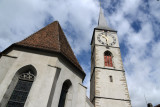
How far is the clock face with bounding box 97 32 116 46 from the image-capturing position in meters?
16.6

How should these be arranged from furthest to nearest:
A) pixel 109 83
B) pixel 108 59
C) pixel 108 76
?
pixel 108 59 → pixel 108 76 → pixel 109 83

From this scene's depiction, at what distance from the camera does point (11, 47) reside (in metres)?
5.92

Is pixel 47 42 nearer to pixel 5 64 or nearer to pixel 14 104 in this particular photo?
pixel 5 64

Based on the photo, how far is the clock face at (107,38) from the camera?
1655cm

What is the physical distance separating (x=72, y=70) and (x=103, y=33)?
12.9 meters

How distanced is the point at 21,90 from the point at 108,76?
9375 millimetres

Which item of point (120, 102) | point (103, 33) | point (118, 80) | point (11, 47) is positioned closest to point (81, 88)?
point (11, 47)

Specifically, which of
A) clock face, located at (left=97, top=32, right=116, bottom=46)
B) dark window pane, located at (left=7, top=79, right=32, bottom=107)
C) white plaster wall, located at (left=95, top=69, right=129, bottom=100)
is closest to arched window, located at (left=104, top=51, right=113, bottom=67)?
white plaster wall, located at (left=95, top=69, right=129, bottom=100)

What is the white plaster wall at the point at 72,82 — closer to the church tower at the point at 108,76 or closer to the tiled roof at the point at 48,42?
the tiled roof at the point at 48,42

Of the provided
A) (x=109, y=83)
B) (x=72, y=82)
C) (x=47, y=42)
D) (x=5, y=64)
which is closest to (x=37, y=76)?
(x=5, y=64)

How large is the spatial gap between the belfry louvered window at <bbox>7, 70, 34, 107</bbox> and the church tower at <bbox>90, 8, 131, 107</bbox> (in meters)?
6.98

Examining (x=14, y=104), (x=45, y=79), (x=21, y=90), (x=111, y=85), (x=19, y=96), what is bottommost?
(x=14, y=104)

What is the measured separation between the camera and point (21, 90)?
4.82 m

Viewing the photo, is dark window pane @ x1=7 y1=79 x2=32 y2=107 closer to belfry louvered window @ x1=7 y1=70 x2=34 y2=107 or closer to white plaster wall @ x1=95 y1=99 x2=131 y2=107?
belfry louvered window @ x1=7 y1=70 x2=34 y2=107
